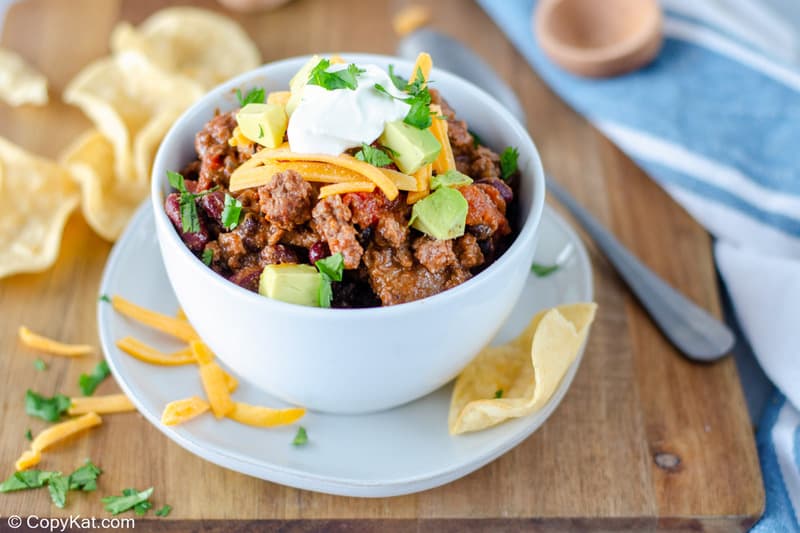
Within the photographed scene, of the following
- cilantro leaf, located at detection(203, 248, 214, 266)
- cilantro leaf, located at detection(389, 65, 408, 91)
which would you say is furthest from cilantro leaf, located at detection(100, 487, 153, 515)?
cilantro leaf, located at detection(389, 65, 408, 91)

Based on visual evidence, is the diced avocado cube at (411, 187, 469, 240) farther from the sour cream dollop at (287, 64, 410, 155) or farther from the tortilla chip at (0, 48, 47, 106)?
the tortilla chip at (0, 48, 47, 106)

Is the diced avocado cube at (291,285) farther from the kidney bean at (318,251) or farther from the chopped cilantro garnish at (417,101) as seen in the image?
the chopped cilantro garnish at (417,101)

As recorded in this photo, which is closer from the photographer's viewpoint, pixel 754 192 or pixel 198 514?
pixel 198 514

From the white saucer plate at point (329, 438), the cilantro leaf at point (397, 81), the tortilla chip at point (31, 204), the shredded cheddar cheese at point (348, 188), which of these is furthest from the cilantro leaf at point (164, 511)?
the cilantro leaf at point (397, 81)

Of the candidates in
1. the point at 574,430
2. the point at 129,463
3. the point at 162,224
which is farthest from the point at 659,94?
the point at 129,463

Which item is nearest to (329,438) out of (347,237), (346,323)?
(346,323)

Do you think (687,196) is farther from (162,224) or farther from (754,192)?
(162,224)
